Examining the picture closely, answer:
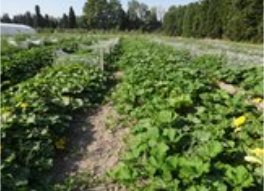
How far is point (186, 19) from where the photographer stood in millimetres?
62188

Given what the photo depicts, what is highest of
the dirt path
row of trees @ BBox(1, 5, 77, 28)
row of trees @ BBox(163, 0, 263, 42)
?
the dirt path

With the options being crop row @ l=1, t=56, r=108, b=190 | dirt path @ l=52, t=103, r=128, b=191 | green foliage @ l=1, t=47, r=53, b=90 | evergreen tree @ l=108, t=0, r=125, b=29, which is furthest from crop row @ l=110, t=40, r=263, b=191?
evergreen tree @ l=108, t=0, r=125, b=29

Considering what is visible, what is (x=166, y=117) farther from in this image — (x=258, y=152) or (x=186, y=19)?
(x=186, y=19)

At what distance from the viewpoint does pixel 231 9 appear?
4347 centimetres

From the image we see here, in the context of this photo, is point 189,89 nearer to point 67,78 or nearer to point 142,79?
point 142,79

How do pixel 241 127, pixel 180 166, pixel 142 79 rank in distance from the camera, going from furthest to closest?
1. pixel 142 79
2. pixel 241 127
3. pixel 180 166

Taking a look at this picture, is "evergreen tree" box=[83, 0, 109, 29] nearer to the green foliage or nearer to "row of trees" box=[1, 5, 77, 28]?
"row of trees" box=[1, 5, 77, 28]

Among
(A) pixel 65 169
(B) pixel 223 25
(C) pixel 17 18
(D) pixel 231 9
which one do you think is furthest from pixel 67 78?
(C) pixel 17 18

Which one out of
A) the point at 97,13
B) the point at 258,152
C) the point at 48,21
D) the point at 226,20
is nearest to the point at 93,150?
the point at 258,152

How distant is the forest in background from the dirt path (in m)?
32.4

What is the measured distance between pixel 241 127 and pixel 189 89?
1892mm

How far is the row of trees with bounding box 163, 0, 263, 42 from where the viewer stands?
127 ft

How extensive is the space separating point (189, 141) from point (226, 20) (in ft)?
140

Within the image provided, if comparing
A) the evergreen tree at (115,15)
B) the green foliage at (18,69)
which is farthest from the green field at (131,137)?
the evergreen tree at (115,15)
